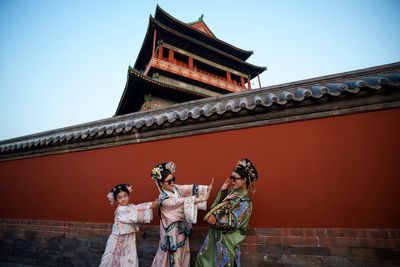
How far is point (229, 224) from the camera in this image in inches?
90.5

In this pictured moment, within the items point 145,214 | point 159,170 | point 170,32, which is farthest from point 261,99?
point 170,32

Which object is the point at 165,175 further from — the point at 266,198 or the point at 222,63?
the point at 222,63

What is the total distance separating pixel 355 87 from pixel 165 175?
9.80ft

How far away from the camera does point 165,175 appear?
2.78 metres

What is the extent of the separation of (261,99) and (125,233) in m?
2.89

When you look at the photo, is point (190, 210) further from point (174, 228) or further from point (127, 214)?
point (127, 214)

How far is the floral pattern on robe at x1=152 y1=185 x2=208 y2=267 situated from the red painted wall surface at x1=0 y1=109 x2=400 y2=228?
35.4 inches

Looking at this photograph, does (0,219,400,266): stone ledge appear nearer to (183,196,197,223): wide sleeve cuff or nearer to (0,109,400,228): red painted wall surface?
(0,109,400,228): red painted wall surface

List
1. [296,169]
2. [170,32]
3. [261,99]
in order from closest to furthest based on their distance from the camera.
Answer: [296,169], [261,99], [170,32]

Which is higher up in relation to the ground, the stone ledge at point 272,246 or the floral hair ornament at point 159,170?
the floral hair ornament at point 159,170

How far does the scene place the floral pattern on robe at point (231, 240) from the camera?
2.32 m

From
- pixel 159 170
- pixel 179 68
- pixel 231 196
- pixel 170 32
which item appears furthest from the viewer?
pixel 170 32

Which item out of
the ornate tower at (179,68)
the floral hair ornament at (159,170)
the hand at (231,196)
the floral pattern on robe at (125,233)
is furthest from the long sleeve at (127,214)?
the ornate tower at (179,68)

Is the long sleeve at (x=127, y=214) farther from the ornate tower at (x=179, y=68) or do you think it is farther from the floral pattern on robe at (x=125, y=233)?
the ornate tower at (x=179, y=68)
